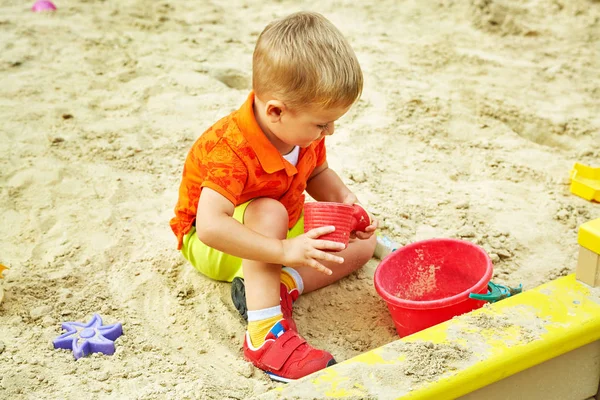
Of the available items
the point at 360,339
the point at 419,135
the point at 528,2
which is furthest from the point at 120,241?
the point at 528,2

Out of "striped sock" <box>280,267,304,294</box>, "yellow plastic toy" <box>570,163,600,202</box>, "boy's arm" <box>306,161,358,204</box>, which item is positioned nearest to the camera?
"striped sock" <box>280,267,304,294</box>

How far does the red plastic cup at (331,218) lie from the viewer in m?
1.69

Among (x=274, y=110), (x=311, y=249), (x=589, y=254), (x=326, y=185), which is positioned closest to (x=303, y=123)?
(x=274, y=110)

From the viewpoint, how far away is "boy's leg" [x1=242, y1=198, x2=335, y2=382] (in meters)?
1.73

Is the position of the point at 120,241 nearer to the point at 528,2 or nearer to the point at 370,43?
the point at 370,43

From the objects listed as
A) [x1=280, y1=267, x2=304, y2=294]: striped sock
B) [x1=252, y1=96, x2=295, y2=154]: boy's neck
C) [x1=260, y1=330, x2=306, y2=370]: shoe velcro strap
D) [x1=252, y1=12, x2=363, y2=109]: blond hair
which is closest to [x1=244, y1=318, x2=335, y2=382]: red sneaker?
[x1=260, y1=330, x2=306, y2=370]: shoe velcro strap

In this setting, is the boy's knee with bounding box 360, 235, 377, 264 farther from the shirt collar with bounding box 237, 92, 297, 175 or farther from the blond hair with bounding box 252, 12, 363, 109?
the blond hair with bounding box 252, 12, 363, 109

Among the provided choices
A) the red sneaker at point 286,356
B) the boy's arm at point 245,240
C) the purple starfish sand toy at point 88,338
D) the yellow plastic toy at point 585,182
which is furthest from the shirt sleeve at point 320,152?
the yellow plastic toy at point 585,182

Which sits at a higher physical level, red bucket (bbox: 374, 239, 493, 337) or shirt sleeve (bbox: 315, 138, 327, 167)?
shirt sleeve (bbox: 315, 138, 327, 167)

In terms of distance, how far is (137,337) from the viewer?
6.03 feet

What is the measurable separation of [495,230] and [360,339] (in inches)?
27.5

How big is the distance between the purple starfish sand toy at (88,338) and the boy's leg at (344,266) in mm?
555

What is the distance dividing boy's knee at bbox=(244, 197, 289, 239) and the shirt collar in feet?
0.32

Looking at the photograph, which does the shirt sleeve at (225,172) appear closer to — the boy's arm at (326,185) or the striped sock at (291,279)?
the striped sock at (291,279)
